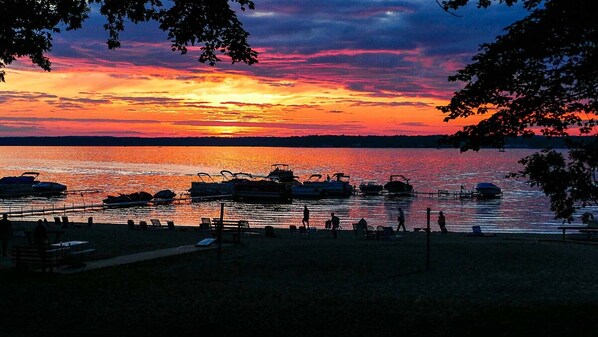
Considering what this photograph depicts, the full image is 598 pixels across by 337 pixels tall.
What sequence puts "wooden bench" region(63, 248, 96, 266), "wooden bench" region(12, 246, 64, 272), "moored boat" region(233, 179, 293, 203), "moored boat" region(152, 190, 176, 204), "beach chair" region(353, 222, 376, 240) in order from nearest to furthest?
"wooden bench" region(12, 246, 64, 272) < "wooden bench" region(63, 248, 96, 266) < "beach chair" region(353, 222, 376, 240) < "moored boat" region(152, 190, 176, 204) < "moored boat" region(233, 179, 293, 203)

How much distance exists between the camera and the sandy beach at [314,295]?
11750 mm

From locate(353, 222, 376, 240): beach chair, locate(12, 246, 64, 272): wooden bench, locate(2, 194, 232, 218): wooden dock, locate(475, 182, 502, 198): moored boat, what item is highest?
locate(12, 246, 64, 272): wooden bench

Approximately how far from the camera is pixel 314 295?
598 inches

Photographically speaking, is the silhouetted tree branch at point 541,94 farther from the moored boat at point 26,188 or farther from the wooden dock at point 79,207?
the moored boat at point 26,188

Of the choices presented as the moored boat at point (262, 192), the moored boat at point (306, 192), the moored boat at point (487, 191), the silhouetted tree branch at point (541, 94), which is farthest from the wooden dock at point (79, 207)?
the silhouetted tree branch at point (541, 94)

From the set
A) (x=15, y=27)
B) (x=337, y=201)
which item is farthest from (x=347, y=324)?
(x=337, y=201)

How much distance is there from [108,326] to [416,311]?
20.6ft

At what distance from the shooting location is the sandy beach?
38.5 feet

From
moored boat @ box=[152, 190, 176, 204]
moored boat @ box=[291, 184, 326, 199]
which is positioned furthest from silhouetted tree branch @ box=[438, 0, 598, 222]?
moored boat @ box=[291, 184, 326, 199]

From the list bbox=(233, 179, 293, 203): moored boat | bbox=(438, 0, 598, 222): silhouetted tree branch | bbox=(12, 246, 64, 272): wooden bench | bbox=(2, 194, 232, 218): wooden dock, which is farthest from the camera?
bbox=(233, 179, 293, 203): moored boat

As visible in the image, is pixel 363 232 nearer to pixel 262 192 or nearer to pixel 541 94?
pixel 541 94

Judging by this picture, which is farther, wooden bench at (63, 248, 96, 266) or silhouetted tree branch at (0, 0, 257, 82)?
wooden bench at (63, 248, 96, 266)

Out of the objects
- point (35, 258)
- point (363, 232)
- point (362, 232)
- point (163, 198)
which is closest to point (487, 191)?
point (163, 198)

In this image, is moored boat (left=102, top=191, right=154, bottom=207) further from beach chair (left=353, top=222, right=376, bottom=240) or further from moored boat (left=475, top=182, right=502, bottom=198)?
moored boat (left=475, top=182, right=502, bottom=198)
